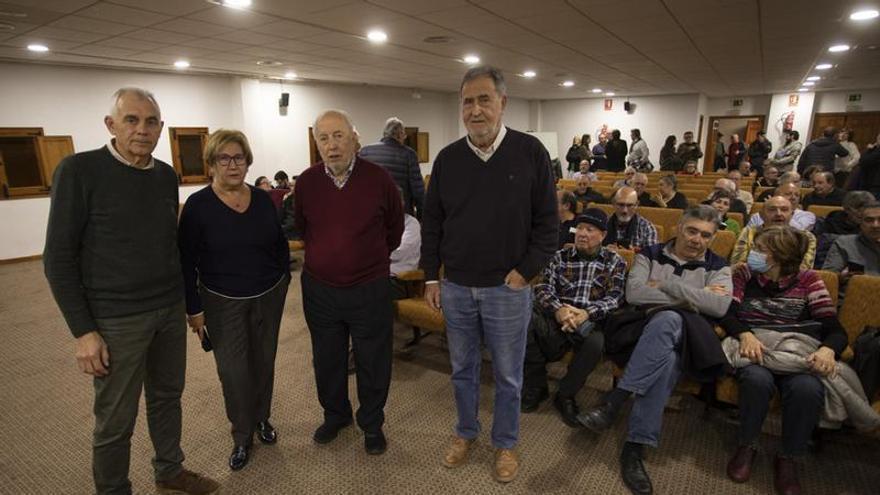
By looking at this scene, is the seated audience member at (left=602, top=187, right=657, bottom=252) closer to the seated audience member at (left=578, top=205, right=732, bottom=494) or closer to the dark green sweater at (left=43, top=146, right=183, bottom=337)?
the seated audience member at (left=578, top=205, right=732, bottom=494)

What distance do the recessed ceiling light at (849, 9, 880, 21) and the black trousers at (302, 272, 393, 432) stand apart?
509 centimetres

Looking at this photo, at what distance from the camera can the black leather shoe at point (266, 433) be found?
7.27 ft

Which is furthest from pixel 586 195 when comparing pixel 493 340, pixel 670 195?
pixel 493 340

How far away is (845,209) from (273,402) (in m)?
3.85

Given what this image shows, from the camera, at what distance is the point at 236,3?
355 centimetres

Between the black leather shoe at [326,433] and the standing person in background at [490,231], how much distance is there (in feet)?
2.53

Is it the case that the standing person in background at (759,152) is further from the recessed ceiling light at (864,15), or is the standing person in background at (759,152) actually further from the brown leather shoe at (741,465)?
the brown leather shoe at (741,465)

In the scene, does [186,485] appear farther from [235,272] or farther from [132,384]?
[235,272]

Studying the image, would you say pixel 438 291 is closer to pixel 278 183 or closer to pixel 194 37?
pixel 194 37

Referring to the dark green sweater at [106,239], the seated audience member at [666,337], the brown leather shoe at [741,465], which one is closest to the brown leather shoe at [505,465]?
the seated audience member at [666,337]

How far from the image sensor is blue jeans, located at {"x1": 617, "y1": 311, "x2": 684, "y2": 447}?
1.97 m

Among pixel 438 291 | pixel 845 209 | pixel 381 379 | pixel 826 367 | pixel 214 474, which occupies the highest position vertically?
pixel 845 209

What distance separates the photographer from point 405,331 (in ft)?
11.7

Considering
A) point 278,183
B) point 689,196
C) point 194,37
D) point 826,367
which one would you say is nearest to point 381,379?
point 826,367
